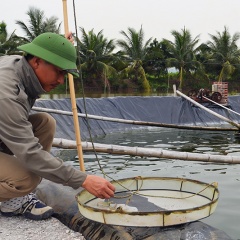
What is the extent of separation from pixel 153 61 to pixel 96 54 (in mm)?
5469

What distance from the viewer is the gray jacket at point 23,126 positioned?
186 centimetres

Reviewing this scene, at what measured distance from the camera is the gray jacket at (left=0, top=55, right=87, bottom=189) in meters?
1.86

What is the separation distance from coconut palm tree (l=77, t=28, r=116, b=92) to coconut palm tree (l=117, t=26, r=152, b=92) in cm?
128

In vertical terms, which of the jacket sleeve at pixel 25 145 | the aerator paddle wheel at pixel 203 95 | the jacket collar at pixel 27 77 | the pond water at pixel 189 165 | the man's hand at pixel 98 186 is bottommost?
the pond water at pixel 189 165

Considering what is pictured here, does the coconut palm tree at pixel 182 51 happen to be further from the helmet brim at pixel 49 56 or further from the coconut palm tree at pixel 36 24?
the helmet brim at pixel 49 56

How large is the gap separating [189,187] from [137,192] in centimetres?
38

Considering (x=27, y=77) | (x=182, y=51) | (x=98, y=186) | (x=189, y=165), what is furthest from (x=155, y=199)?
(x=182, y=51)

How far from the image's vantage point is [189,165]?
630cm

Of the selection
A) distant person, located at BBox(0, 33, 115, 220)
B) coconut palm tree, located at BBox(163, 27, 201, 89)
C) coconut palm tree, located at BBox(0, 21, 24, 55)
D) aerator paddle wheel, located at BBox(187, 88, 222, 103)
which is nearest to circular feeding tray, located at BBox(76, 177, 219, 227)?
distant person, located at BBox(0, 33, 115, 220)

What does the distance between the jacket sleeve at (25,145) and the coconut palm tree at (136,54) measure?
2824cm

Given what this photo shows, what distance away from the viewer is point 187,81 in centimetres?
3262

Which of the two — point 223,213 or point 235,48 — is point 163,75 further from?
point 223,213

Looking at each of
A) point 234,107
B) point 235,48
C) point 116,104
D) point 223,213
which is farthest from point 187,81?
point 223,213

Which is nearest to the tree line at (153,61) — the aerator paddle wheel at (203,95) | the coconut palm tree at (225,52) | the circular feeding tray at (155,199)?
the coconut palm tree at (225,52)
